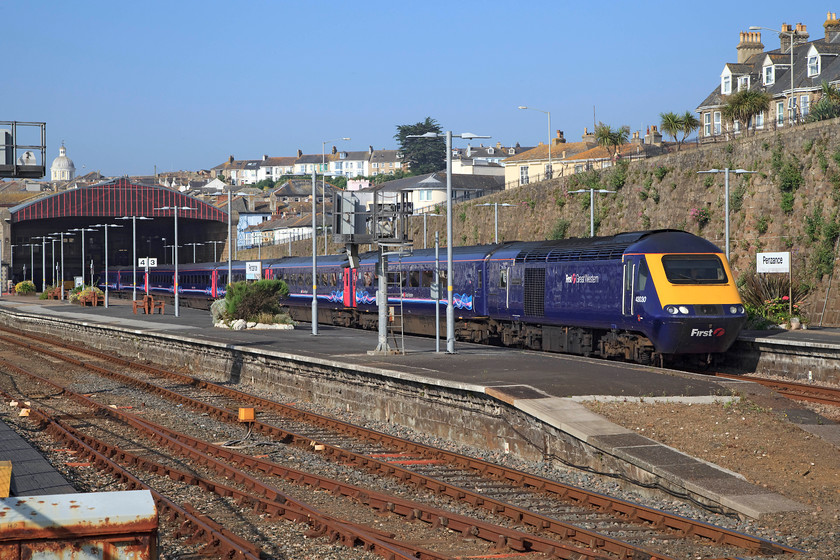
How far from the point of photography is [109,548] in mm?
4195

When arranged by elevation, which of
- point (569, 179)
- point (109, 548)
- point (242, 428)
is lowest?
point (242, 428)

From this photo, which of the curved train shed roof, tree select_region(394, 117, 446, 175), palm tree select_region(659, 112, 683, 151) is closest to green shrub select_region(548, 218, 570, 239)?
palm tree select_region(659, 112, 683, 151)

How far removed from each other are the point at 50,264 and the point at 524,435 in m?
107

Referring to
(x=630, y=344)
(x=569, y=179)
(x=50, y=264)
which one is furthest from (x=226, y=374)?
(x=50, y=264)

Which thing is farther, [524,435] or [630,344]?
[630,344]

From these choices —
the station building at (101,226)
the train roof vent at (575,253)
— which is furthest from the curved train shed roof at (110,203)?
the train roof vent at (575,253)

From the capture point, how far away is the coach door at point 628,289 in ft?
73.4

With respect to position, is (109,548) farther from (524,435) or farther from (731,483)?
(524,435)

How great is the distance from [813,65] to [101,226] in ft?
205

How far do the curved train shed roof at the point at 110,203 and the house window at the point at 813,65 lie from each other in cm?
6129

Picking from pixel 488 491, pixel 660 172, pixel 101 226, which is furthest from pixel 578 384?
pixel 101 226

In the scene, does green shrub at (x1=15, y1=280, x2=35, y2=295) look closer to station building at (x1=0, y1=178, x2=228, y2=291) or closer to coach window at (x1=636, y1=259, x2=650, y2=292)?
station building at (x1=0, y1=178, x2=228, y2=291)

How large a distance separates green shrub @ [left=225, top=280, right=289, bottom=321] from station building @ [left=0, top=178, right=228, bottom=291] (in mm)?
51741

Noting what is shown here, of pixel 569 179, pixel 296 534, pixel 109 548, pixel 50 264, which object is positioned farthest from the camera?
pixel 50 264
